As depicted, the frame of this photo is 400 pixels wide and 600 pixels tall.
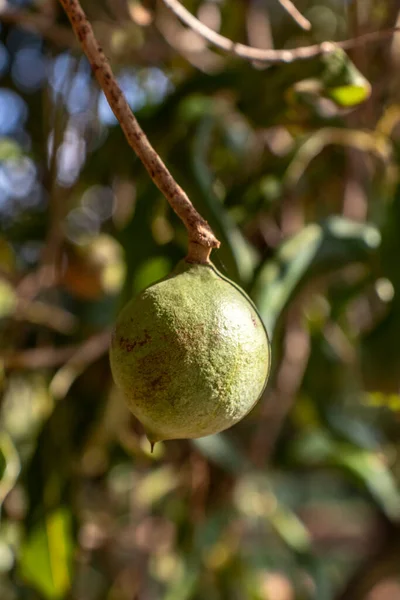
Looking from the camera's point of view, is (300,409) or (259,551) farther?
(259,551)

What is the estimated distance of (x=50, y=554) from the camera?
0.83 m

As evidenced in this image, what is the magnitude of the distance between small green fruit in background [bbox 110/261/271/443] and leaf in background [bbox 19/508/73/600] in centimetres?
52

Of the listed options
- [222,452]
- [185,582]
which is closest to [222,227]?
[222,452]

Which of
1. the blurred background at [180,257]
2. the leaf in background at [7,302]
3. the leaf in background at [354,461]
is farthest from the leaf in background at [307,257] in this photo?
the leaf in background at [7,302]

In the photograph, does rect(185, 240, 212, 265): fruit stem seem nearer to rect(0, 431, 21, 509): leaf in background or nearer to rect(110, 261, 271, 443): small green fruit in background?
rect(110, 261, 271, 443): small green fruit in background

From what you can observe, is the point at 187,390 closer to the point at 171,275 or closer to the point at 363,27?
the point at 171,275

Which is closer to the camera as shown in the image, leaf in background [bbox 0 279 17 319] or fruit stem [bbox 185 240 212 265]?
fruit stem [bbox 185 240 212 265]

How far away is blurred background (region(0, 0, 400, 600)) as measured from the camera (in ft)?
2.44

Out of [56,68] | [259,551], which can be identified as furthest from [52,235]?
[259,551]

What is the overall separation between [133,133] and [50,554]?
0.65 m

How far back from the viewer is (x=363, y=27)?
1.01 metres

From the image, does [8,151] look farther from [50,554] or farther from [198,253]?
[198,253]

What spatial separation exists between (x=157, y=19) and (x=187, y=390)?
869 millimetres

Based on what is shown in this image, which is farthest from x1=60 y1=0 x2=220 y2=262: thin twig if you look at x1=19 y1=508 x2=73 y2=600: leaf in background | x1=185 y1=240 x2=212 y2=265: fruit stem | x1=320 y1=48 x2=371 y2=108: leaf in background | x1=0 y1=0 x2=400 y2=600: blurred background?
x1=19 y1=508 x2=73 y2=600: leaf in background
